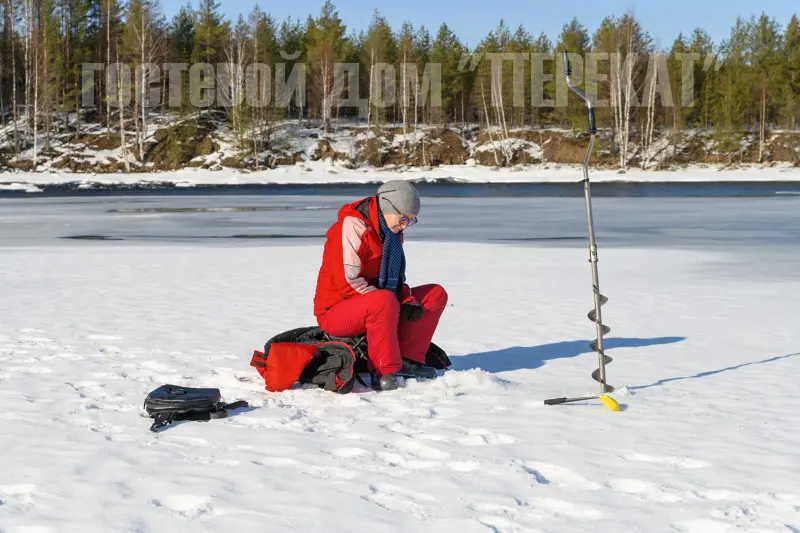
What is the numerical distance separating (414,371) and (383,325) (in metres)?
0.48

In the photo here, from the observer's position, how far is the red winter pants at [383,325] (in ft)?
16.4

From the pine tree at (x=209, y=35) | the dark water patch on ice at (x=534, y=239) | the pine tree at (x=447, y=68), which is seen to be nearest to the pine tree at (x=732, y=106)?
the pine tree at (x=447, y=68)

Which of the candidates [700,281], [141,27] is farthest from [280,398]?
[141,27]

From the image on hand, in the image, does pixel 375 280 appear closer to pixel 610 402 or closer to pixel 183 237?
pixel 610 402

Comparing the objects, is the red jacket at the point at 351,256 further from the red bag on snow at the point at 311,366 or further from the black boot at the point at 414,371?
the black boot at the point at 414,371

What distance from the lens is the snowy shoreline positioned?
4694 centimetres

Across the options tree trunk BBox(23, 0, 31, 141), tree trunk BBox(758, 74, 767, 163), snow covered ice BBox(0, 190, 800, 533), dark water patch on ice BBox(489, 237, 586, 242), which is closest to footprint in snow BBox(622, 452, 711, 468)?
snow covered ice BBox(0, 190, 800, 533)

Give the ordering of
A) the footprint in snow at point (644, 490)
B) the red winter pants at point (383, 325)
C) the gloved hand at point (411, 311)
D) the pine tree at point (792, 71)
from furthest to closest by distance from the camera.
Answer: the pine tree at point (792, 71) < the gloved hand at point (411, 311) < the red winter pants at point (383, 325) < the footprint in snow at point (644, 490)

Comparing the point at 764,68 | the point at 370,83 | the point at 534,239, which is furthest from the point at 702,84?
the point at 534,239

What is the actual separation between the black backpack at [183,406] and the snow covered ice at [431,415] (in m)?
0.11

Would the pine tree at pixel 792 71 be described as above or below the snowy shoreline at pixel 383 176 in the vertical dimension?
above

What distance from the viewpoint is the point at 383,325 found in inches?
199

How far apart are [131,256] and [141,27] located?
147 feet

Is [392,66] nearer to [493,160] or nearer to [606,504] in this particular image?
[493,160]
